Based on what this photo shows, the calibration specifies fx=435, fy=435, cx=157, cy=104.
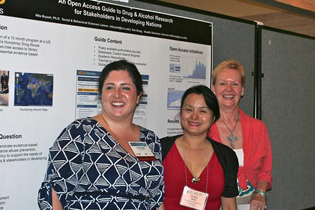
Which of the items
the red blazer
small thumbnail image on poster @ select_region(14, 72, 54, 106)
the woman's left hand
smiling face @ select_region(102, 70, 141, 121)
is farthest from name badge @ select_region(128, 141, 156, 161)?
the woman's left hand

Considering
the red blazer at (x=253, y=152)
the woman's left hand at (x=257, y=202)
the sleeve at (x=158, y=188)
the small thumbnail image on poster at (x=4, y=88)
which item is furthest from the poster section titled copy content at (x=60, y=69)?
the woman's left hand at (x=257, y=202)

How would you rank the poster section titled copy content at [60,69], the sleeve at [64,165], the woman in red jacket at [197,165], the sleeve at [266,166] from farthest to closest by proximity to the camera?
the sleeve at [266,166] < the woman in red jacket at [197,165] < the poster section titled copy content at [60,69] < the sleeve at [64,165]

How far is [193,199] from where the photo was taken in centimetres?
221

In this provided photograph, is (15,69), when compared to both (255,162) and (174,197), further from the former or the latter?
(255,162)

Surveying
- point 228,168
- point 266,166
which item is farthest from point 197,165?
point 266,166

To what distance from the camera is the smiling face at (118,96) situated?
6.66 ft

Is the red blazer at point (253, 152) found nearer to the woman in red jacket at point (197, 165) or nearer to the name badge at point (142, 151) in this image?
the woman in red jacket at point (197, 165)

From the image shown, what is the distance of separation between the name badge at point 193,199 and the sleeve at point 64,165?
611 millimetres

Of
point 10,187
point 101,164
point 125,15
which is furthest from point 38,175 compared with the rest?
point 125,15

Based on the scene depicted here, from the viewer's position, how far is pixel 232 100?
8.93ft

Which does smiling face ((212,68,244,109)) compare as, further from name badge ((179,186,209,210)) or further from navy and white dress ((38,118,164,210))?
navy and white dress ((38,118,164,210))

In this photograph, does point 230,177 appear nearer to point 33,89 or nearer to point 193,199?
point 193,199

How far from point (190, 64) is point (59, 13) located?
1.04 meters

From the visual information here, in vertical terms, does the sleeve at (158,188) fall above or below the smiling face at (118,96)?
below
